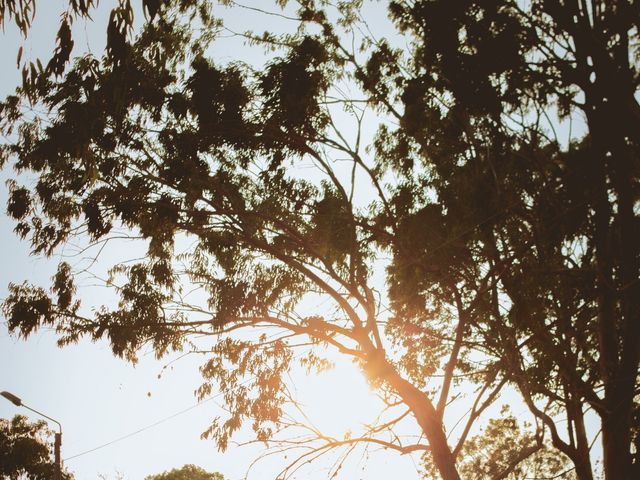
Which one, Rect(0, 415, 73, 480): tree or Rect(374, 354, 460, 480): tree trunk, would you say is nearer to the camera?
Rect(374, 354, 460, 480): tree trunk

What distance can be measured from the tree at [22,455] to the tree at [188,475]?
56.4ft

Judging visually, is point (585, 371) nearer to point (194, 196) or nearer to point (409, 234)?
point (409, 234)

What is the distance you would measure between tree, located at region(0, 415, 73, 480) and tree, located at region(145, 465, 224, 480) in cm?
1720

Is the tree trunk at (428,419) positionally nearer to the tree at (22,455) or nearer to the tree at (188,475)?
the tree at (22,455)

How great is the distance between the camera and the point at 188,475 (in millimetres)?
38406

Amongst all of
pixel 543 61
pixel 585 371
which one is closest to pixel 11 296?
pixel 543 61

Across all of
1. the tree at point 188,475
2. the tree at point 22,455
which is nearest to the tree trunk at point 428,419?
the tree at point 22,455

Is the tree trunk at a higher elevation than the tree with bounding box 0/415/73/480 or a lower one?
lower

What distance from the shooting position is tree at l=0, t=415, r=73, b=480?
20.3m

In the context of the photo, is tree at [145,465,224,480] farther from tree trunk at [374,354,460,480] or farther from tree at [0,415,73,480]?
tree trunk at [374,354,460,480]

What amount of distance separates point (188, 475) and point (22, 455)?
67.3 ft

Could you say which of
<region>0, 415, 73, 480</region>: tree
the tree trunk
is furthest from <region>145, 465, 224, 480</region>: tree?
the tree trunk

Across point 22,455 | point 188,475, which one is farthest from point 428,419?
point 188,475

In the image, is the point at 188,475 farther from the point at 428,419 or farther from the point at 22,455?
the point at 428,419
